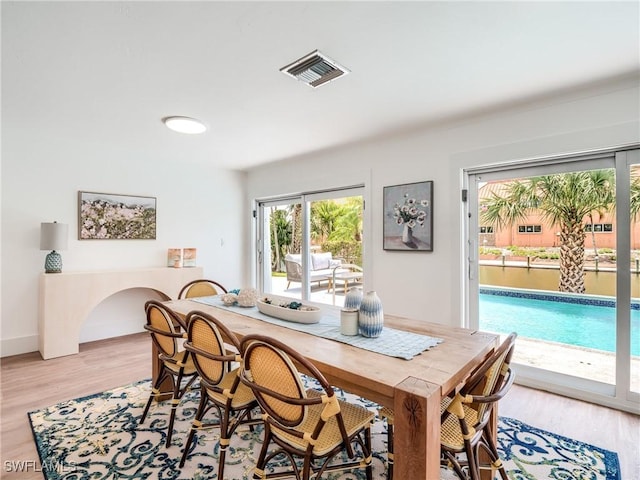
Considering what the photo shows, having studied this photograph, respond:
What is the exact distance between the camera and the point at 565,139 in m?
2.49

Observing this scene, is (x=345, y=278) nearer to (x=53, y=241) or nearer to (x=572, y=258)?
(x=572, y=258)

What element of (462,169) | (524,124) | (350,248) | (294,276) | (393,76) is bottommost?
(294,276)

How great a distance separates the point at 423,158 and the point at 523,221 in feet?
3.60

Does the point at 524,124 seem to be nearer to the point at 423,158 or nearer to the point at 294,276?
the point at 423,158

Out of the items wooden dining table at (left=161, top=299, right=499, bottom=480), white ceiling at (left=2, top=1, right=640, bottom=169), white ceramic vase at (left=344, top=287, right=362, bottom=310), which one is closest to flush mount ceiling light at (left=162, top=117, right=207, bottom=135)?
white ceiling at (left=2, top=1, right=640, bottom=169)

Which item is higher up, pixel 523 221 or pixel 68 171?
pixel 68 171

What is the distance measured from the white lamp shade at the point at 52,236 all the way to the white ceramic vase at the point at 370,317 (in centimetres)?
343

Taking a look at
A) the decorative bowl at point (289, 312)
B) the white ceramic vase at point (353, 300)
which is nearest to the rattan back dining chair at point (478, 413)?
the white ceramic vase at point (353, 300)

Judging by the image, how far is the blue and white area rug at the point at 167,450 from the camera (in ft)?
5.65

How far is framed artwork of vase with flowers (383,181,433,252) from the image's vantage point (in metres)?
3.25

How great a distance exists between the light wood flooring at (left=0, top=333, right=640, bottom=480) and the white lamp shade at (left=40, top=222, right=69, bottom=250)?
3.81 feet

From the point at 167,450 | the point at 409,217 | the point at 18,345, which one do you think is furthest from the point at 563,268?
the point at 18,345

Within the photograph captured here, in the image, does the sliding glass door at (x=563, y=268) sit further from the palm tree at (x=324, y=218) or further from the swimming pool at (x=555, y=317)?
the palm tree at (x=324, y=218)

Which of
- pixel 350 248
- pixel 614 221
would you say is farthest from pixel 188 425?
pixel 614 221
